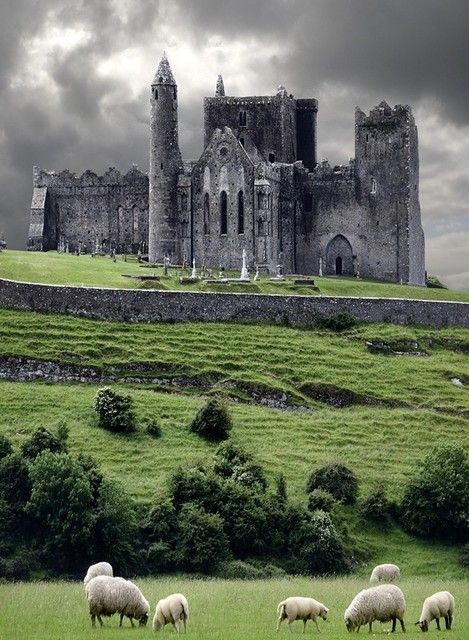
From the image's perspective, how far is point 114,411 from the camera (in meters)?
86.4

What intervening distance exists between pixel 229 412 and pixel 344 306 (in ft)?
67.7

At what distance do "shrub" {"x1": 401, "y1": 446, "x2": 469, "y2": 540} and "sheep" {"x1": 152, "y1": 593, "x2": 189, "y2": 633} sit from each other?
33.7 m

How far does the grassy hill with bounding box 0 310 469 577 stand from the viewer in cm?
8319

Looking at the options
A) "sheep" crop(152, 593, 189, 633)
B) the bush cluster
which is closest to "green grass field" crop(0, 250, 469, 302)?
the bush cluster

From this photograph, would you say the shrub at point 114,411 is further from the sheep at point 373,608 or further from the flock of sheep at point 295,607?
the sheep at point 373,608

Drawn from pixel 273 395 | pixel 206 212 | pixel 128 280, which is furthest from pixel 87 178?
pixel 273 395

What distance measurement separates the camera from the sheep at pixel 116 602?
160 ft

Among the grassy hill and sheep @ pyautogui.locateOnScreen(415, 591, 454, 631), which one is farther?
the grassy hill

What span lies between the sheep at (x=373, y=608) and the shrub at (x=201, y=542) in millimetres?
24400

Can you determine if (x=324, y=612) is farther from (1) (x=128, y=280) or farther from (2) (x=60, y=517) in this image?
(1) (x=128, y=280)

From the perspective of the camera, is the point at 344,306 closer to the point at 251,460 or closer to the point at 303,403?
the point at 303,403

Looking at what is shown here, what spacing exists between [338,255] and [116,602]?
9417cm

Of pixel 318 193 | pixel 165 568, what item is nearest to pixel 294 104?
pixel 318 193

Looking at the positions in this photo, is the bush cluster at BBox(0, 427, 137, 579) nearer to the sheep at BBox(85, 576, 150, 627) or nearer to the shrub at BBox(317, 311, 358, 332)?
the sheep at BBox(85, 576, 150, 627)
